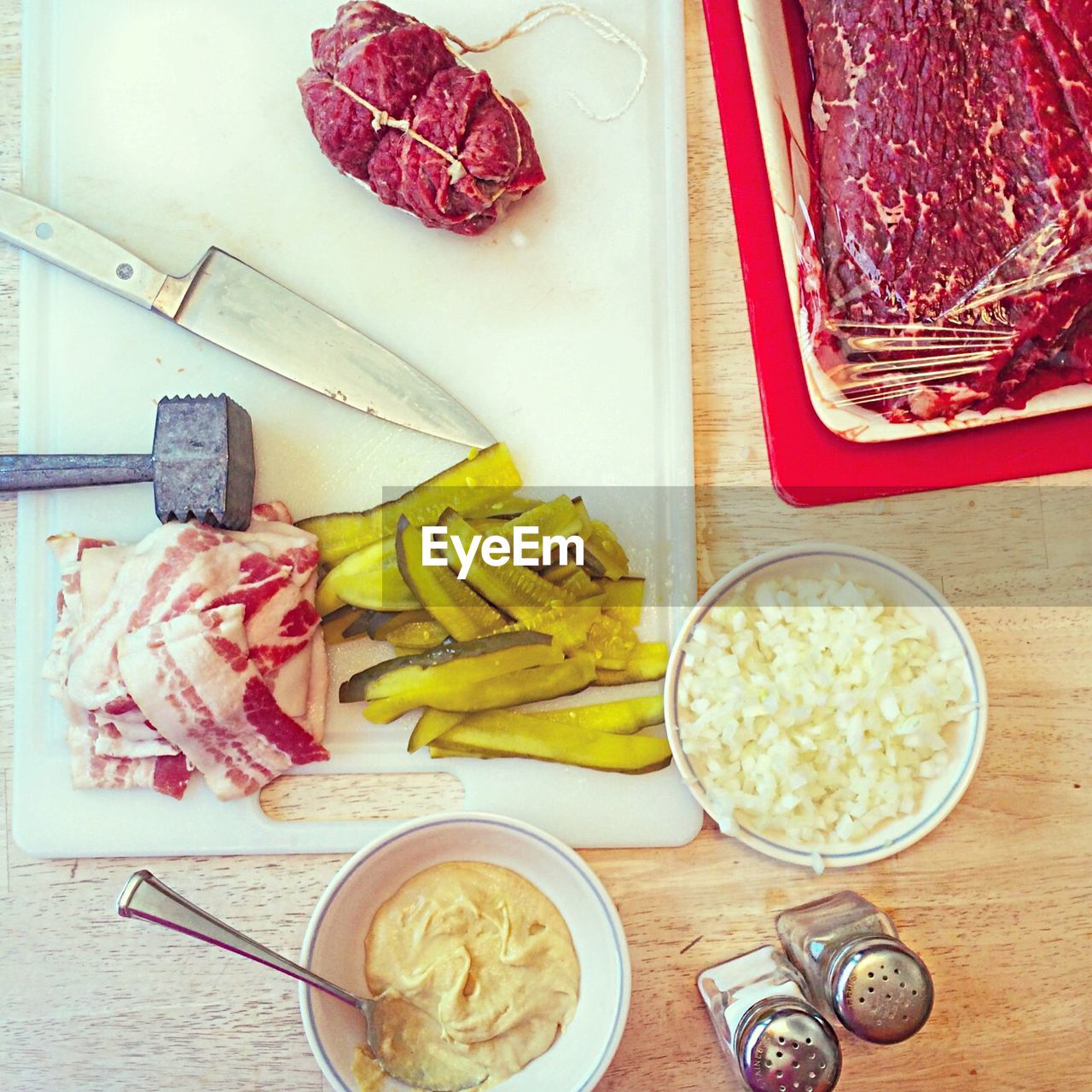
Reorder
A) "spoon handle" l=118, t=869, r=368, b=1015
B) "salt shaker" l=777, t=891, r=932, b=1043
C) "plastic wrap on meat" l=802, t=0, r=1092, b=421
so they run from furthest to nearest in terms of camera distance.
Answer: "plastic wrap on meat" l=802, t=0, r=1092, b=421 < "salt shaker" l=777, t=891, r=932, b=1043 < "spoon handle" l=118, t=869, r=368, b=1015

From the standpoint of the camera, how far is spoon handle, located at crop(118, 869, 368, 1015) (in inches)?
48.5

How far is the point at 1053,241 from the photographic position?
144cm

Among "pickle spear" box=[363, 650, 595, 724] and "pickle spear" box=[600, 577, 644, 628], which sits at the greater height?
"pickle spear" box=[600, 577, 644, 628]

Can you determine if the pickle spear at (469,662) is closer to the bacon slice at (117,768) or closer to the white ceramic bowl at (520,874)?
the white ceramic bowl at (520,874)

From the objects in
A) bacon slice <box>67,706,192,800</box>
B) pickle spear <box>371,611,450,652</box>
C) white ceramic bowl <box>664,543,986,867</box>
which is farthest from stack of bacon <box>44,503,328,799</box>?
white ceramic bowl <box>664,543,986,867</box>

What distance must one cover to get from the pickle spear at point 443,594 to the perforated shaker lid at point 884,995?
72 centimetres

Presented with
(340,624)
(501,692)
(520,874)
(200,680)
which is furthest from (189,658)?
(520,874)

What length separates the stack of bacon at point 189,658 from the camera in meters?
1.46

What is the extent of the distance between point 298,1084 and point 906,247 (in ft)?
5.32

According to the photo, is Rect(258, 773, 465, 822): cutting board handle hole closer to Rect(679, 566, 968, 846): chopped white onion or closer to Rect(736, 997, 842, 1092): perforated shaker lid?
Rect(679, 566, 968, 846): chopped white onion

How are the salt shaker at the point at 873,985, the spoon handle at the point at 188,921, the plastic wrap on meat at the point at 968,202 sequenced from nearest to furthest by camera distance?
the spoon handle at the point at 188,921 < the salt shaker at the point at 873,985 < the plastic wrap on meat at the point at 968,202

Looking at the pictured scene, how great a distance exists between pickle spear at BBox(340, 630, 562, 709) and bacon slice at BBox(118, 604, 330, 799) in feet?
0.56

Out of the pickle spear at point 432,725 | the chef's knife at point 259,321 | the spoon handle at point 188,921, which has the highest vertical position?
the chef's knife at point 259,321

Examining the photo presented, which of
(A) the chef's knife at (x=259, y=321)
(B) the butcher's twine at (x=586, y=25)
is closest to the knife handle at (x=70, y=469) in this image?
(A) the chef's knife at (x=259, y=321)
